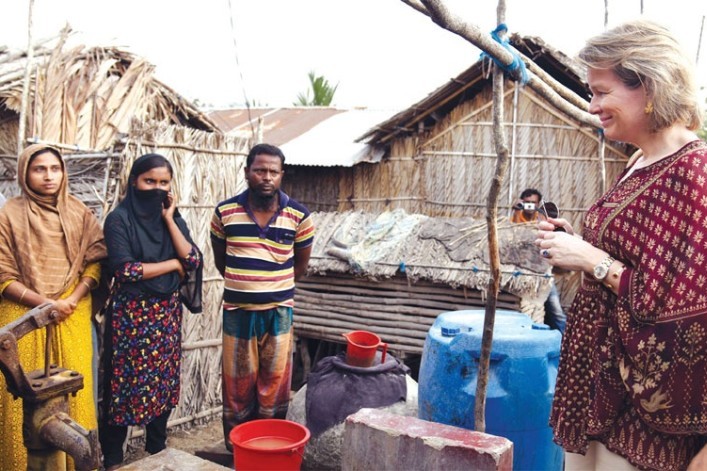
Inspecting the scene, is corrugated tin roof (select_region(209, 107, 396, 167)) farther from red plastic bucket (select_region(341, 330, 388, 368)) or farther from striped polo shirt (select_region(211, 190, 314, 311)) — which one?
red plastic bucket (select_region(341, 330, 388, 368))

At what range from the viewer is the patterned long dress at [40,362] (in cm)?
349

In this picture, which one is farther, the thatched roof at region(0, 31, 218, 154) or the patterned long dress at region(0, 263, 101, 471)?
the thatched roof at region(0, 31, 218, 154)

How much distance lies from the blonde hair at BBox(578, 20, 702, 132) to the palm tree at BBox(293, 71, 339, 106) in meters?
22.5

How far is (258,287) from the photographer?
4.04m

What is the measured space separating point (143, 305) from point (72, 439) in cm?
193

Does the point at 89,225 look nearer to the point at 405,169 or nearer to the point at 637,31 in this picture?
the point at 637,31

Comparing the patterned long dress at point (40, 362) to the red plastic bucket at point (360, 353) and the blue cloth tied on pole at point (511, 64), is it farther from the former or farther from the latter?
the blue cloth tied on pole at point (511, 64)

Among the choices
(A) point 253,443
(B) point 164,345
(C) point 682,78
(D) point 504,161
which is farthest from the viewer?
(B) point 164,345

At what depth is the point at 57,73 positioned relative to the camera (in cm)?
588

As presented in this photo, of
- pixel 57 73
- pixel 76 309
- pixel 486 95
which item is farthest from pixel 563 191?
pixel 76 309

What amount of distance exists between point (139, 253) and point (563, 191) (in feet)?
25.6

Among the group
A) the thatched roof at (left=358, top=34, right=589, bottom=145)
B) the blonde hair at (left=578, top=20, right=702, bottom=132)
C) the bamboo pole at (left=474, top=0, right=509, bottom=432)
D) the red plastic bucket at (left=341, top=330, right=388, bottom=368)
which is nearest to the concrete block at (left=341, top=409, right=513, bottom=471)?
the bamboo pole at (left=474, top=0, right=509, bottom=432)

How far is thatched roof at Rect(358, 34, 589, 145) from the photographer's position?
907 centimetres

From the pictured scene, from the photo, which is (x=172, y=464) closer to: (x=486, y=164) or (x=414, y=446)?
(x=414, y=446)
